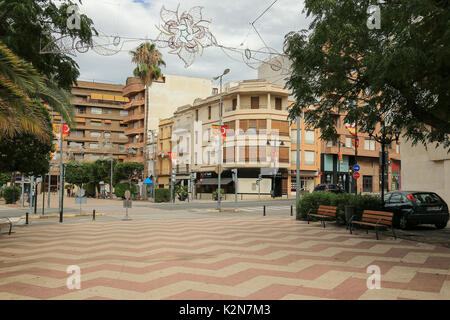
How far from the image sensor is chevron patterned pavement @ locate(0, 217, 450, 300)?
548 centimetres

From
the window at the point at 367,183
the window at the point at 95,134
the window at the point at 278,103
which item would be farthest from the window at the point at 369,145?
the window at the point at 95,134

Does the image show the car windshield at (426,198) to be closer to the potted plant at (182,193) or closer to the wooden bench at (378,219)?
the wooden bench at (378,219)

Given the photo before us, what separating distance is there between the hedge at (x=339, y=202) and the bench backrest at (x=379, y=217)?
5.71 ft

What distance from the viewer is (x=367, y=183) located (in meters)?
56.2

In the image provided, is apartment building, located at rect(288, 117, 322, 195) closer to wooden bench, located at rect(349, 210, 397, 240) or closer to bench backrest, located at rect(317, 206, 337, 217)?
bench backrest, located at rect(317, 206, 337, 217)

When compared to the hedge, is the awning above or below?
above

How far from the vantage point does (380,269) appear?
22.6ft

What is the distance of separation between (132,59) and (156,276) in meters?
41.3

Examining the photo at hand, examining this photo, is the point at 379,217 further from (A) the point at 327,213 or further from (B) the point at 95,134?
(B) the point at 95,134

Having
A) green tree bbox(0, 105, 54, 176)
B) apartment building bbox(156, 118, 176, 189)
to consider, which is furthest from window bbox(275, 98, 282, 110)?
green tree bbox(0, 105, 54, 176)

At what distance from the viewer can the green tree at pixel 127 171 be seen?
1879 inches

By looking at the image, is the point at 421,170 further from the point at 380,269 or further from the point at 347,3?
the point at 380,269

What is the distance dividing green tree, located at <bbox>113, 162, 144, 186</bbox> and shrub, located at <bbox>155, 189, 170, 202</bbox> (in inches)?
358
